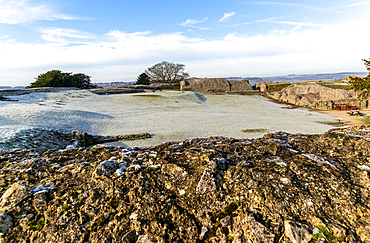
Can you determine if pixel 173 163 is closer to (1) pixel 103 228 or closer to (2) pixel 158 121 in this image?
(1) pixel 103 228

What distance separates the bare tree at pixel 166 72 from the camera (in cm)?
6050

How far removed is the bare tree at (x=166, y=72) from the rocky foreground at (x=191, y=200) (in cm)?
5888

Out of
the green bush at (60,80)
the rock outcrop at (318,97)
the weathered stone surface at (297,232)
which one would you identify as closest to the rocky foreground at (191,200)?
the weathered stone surface at (297,232)

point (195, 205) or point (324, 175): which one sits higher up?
point (324, 175)

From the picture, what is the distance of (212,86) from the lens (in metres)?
50.7

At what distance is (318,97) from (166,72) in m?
41.6

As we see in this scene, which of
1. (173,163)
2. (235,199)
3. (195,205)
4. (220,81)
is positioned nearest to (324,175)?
(235,199)

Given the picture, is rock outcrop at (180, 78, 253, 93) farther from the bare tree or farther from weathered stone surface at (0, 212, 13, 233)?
weathered stone surface at (0, 212, 13, 233)

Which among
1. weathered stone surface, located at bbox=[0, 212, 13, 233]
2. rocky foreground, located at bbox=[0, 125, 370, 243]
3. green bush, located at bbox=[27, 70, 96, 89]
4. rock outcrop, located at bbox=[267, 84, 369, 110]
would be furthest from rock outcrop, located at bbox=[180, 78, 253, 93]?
weathered stone surface, located at bbox=[0, 212, 13, 233]

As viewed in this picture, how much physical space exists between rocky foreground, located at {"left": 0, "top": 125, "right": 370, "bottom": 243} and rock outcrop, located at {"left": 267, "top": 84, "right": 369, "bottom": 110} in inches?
1338

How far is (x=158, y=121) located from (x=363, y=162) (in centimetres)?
1516

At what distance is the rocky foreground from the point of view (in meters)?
2.75

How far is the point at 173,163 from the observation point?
4.16 metres

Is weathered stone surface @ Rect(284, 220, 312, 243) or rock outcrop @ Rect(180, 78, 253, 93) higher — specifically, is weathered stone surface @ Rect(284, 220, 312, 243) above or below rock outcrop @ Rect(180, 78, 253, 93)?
below
